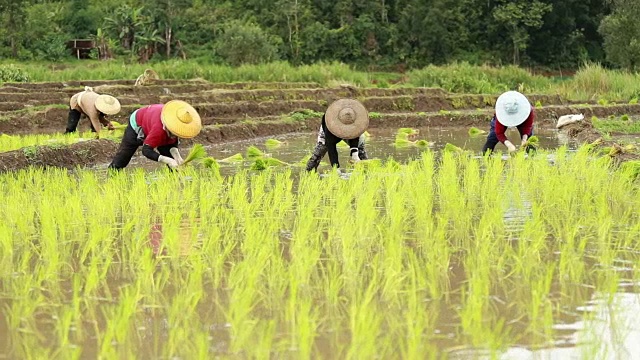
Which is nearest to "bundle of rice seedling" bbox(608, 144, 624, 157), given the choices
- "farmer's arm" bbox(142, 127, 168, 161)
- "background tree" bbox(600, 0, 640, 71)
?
"farmer's arm" bbox(142, 127, 168, 161)

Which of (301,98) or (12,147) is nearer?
(12,147)

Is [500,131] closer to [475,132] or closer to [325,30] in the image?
[475,132]

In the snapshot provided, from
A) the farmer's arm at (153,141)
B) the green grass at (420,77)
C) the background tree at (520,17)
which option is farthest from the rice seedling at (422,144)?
the background tree at (520,17)

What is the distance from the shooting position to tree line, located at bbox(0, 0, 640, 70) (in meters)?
28.4

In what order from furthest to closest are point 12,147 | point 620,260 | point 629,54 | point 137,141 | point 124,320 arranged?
point 629,54 → point 12,147 → point 137,141 → point 620,260 → point 124,320

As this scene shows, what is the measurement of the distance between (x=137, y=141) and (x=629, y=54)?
67.5ft

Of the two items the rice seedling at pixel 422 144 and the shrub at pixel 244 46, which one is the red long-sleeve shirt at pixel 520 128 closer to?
the rice seedling at pixel 422 144

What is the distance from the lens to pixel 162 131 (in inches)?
265

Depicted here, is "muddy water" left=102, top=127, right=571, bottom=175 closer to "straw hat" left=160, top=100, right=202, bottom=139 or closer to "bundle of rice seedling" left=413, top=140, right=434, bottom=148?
"bundle of rice seedling" left=413, top=140, right=434, bottom=148

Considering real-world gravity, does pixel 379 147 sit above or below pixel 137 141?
below

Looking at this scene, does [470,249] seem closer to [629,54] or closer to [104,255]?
[104,255]

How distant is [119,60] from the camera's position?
1075 inches

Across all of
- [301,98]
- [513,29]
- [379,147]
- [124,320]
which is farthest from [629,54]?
[124,320]

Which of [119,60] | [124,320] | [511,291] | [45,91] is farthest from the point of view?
[119,60]
